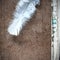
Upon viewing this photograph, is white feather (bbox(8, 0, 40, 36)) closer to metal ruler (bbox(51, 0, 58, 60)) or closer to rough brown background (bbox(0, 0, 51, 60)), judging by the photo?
rough brown background (bbox(0, 0, 51, 60))

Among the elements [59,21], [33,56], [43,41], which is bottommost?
[33,56]

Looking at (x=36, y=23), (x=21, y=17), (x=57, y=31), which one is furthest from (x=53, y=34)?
(x=21, y=17)

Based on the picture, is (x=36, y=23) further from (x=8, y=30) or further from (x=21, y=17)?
(x=8, y=30)

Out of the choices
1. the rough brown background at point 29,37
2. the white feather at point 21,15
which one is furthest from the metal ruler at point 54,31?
the white feather at point 21,15

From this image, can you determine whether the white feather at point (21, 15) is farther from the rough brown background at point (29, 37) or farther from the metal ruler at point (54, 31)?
the metal ruler at point (54, 31)

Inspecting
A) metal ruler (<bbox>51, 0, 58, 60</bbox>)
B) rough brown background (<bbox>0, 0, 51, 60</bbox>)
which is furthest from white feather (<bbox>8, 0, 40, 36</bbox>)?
metal ruler (<bbox>51, 0, 58, 60</bbox>)

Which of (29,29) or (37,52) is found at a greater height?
(29,29)
